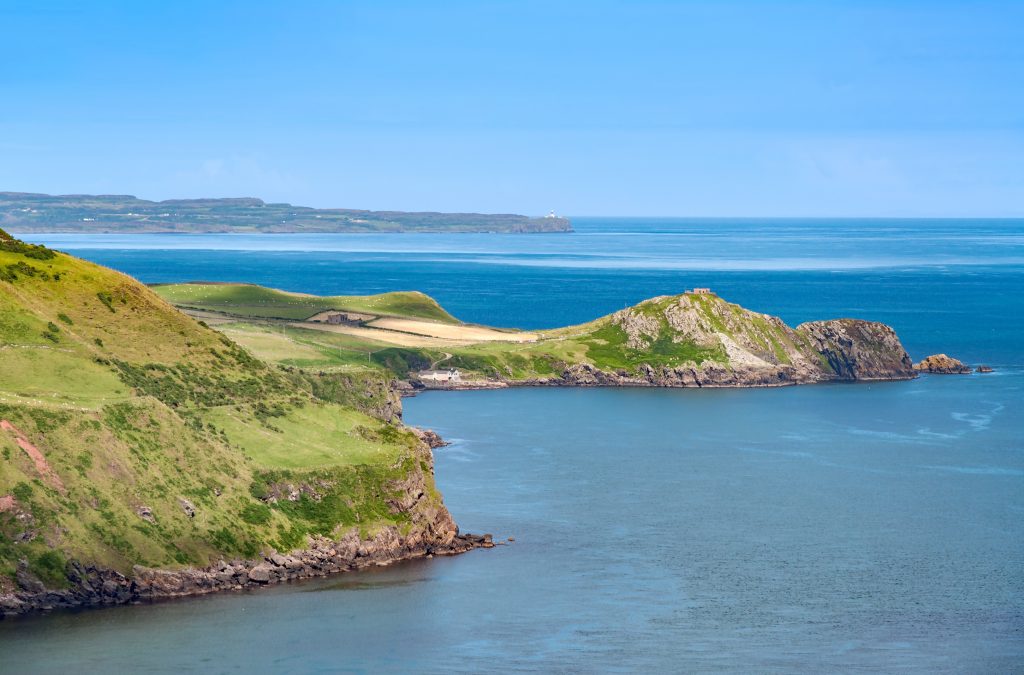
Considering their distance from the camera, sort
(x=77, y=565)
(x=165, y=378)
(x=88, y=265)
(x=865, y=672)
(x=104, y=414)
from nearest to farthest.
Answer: (x=865, y=672)
(x=77, y=565)
(x=104, y=414)
(x=165, y=378)
(x=88, y=265)

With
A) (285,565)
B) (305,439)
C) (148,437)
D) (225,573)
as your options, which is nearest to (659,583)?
(285,565)

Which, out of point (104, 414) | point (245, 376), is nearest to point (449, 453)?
point (245, 376)

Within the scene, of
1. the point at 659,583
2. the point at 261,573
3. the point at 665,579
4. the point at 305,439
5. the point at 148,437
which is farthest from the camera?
the point at 305,439

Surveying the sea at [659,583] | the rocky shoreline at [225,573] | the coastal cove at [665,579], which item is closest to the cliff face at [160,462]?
the rocky shoreline at [225,573]

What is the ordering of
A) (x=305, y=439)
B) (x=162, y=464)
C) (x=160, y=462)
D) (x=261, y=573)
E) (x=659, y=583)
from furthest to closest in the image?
(x=305, y=439)
(x=160, y=462)
(x=162, y=464)
(x=659, y=583)
(x=261, y=573)

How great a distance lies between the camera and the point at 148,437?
112250 mm

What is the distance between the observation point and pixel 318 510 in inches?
4449

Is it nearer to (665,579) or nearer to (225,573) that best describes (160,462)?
(225,573)

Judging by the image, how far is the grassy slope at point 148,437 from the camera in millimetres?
102500

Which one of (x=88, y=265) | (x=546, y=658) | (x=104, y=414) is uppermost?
(x=88, y=265)

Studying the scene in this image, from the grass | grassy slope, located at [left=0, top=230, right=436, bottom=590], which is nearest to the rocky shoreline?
grassy slope, located at [left=0, top=230, right=436, bottom=590]

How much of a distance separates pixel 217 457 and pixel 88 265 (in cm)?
3330

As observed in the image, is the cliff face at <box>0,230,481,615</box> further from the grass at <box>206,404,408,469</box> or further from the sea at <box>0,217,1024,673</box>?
the sea at <box>0,217,1024,673</box>

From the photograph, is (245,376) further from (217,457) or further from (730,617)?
(730,617)
